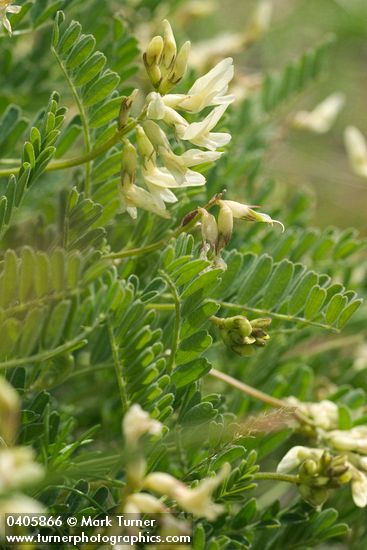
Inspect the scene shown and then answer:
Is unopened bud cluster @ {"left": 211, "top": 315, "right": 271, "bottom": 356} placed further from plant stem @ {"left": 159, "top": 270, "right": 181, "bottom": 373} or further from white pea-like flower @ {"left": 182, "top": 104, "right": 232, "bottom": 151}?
white pea-like flower @ {"left": 182, "top": 104, "right": 232, "bottom": 151}

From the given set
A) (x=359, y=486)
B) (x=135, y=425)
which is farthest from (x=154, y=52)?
(x=359, y=486)

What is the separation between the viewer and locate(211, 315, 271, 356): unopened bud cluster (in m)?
0.82

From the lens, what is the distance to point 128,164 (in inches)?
32.1

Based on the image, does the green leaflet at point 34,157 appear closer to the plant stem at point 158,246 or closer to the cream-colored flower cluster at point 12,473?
the plant stem at point 158,246

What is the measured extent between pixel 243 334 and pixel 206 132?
0.64 ft

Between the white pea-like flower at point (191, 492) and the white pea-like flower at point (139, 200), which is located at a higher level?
the white pea-like flower at point (139, 200)

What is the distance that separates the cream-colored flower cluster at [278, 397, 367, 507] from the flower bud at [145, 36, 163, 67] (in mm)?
414

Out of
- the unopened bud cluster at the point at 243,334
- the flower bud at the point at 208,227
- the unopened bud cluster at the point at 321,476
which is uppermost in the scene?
the flower bud at the point at 208,227

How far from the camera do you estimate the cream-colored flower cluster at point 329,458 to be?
2.76 feet

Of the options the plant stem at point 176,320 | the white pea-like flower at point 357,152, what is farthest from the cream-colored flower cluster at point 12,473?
the white pea-like flower at point 357,152

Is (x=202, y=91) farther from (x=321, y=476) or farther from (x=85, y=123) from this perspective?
(x=321, y=476)

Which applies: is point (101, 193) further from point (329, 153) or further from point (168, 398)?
point (329, 153)

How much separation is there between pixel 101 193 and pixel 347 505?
0.48m

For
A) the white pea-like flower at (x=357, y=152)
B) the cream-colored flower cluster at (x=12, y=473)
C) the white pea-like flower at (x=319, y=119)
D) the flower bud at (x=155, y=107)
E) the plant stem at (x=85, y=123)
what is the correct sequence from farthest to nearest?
the white pea-like flower at (x=319, y=119)
the white pea-like flower at (x=357, y=152)
the plant stem at (x=85, y=123)
the flower bud at (x=155, y=107)
the cream-colored flower cluster at (x=12, y=473)
